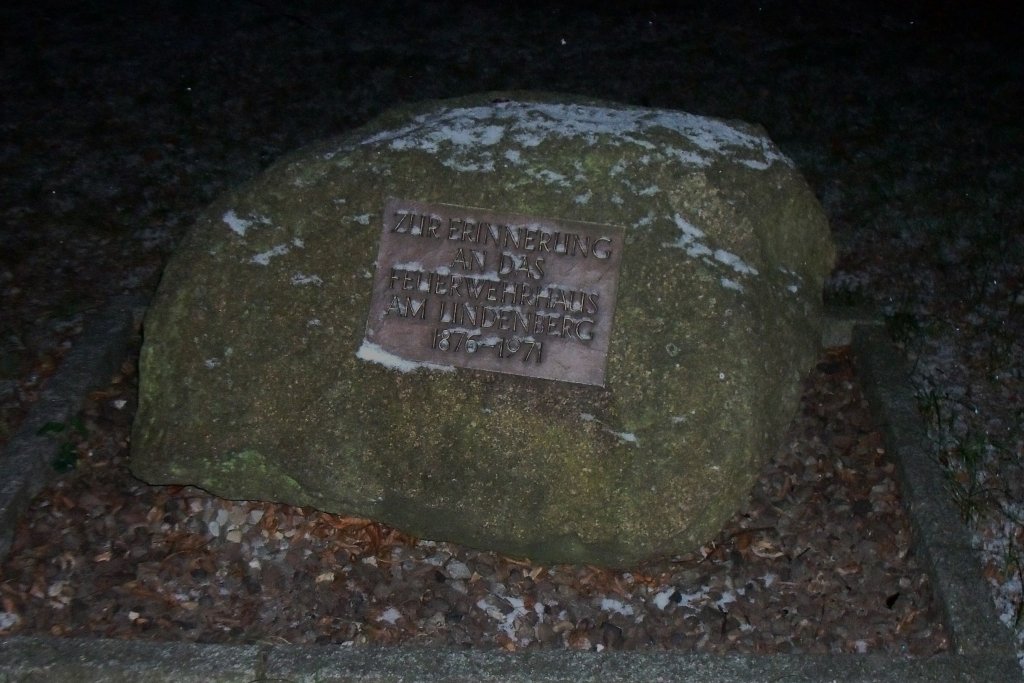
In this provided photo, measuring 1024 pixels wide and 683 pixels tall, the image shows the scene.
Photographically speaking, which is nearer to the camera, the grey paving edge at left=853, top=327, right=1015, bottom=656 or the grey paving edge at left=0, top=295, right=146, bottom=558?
the grey paving edge at left=853, top=327, right=1015, bottom=656

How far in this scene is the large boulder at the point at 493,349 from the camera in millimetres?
3055

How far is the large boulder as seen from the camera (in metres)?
3.05

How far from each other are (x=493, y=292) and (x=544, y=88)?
11.8 ft

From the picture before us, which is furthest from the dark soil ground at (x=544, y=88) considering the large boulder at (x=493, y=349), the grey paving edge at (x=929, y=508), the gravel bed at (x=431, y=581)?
the large boulder at (x=493, y=349)

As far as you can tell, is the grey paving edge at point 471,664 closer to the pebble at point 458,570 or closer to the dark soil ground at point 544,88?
the dark soil ground at point 544,88

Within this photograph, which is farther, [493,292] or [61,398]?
[61,398]

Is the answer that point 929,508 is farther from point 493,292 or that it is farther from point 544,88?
point 544,88

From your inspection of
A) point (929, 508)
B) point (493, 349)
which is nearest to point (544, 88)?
point (493, 349)

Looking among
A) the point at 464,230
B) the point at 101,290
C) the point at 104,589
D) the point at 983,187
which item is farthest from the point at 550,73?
the point at 104,589

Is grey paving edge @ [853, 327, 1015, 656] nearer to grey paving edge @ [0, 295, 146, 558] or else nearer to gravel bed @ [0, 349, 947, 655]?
gravel bed @ [0, 349, 947, 655]

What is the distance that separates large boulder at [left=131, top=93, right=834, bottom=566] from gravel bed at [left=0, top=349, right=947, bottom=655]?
0.14m

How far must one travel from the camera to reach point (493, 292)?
10.4 feet

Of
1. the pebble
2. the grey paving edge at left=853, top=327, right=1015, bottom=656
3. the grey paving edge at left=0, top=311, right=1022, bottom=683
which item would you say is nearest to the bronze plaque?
the pebble

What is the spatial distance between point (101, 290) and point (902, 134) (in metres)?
4.49
